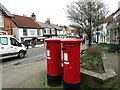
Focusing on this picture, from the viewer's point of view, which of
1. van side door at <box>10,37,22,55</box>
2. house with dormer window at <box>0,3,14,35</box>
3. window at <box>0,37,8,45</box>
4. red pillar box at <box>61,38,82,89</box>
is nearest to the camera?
red pillar box at <box>61,38,82,89</box>

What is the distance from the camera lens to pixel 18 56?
33.2ft

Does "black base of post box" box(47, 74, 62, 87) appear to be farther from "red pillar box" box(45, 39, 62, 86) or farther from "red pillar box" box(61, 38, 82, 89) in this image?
"red pillar box" box(61, 38, 82, 89)

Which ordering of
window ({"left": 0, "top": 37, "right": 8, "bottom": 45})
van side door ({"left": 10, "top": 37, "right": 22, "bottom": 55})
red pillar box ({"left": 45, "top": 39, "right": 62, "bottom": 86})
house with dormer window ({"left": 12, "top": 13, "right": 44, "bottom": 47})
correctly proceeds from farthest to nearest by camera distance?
house with dormer window ({"left": 12, "top": 13, "right": 44, "bottom": 47}) < van side door ({"left": 10, "top": 37, "right": 22, "bottom": 55}) < window ({"left": 0, "top": 37, "right": 8, "bottom": 45}) < red pillar box ({"left": 45, "top": 39, "right": 62, "bottom": 86})

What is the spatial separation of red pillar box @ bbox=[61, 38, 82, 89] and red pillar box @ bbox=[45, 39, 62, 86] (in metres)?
0.62

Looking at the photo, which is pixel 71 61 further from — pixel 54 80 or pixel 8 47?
pixel 8 47

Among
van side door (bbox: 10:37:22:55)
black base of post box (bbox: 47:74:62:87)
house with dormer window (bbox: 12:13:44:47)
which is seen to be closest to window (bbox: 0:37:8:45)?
van side door (bbox: 10:37:22:55)

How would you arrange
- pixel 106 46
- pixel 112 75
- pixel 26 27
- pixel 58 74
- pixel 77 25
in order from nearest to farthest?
pixel 112 75 → pixel 58 74 → pixel 77 25 → pixel 106 46 → pixel 26 27

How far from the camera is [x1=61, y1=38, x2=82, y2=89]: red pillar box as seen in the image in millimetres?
3230

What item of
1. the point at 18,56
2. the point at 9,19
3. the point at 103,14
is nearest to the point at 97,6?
the point at 103,14

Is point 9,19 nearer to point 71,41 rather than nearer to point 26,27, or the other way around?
point 26,27

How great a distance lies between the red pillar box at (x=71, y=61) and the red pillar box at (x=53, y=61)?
62cm

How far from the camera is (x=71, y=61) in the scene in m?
3.25

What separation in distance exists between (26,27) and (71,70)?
26762 mm

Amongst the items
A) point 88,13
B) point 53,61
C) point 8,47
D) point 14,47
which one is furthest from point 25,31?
point 53,61
